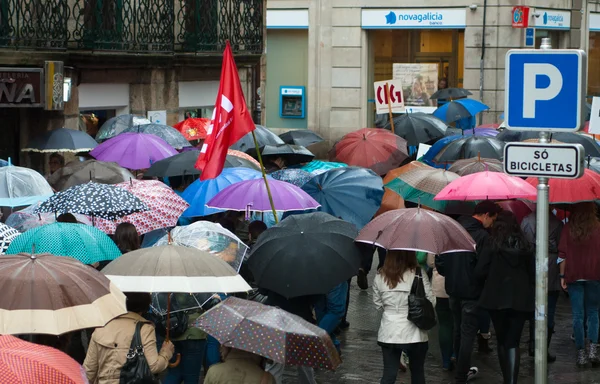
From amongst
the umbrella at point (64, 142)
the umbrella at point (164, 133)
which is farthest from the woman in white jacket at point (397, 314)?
the umbrella at point (64, 142)

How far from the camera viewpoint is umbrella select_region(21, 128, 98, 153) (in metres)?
15.2

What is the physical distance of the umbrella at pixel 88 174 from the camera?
12.1 metres

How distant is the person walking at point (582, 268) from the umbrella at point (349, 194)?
1.93 m

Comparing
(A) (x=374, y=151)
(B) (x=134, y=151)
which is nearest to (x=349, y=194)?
(B) (x=134, y=151)

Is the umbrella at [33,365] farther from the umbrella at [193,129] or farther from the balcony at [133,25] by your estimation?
the umbrella at [193,129]

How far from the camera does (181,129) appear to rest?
18297mm

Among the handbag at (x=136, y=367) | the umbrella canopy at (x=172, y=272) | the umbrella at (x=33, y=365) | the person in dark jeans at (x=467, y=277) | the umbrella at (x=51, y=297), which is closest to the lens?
the umbrella at (x=33, y=365)

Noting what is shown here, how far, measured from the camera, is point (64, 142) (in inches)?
603

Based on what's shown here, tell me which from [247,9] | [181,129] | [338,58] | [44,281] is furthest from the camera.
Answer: [338,58]

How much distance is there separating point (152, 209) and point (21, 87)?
5980 millimetres

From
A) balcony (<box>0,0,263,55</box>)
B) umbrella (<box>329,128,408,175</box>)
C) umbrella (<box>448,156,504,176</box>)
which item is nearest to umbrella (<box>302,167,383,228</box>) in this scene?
umbrella (<box>448,156,504,176</box>)

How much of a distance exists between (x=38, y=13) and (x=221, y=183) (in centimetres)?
619

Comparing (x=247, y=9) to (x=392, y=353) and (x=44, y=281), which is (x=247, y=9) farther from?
(x=44, y=281)

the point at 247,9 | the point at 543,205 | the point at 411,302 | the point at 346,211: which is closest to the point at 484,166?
the point at 346,211
